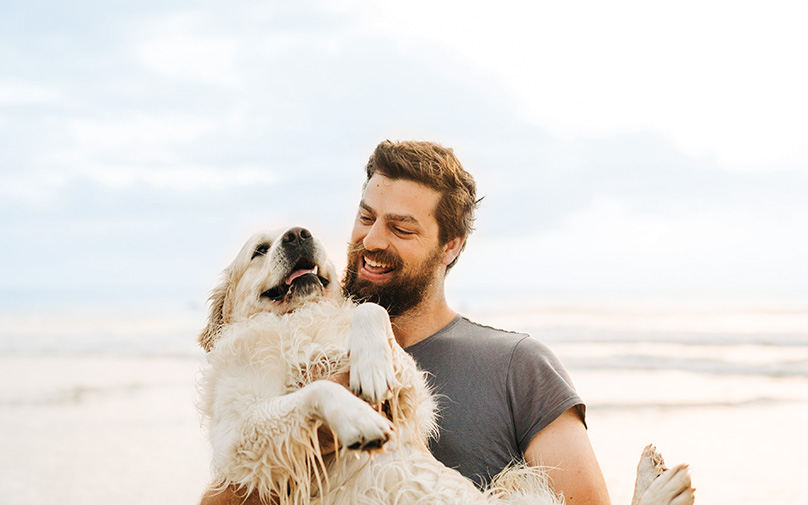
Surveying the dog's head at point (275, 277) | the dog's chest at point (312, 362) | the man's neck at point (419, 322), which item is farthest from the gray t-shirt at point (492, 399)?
the dog's head at point (275, 277)

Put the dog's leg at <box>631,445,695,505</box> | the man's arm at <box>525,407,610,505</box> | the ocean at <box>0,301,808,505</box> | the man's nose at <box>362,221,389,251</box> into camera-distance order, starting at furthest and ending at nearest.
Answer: the ocean at <box>0,301,808,505</box>
the man's nose at <box>362,221,389,251</box>
the man's arm at <box>525,407,610,505</box>
the dog's leg at <box>631,445,695,505</box>

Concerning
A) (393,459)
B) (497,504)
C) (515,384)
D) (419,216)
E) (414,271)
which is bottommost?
(497,504)

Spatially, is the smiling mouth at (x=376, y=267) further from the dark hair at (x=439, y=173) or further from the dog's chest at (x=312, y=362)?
the dog's chest at (x=312, y=362)

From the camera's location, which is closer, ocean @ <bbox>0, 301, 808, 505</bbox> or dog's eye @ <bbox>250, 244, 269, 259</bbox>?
dog's eye @ <bbox>250, 244, 269, 259</bbox>

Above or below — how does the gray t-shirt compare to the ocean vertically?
above

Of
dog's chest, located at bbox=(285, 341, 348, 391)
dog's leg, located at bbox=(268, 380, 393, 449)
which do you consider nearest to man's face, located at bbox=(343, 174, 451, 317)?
dog's chest, located at bbox=(285, 341, 348, 391)

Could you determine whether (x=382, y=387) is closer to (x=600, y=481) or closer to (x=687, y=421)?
(x=600, y=481)

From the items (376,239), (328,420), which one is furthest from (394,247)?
(328,420)

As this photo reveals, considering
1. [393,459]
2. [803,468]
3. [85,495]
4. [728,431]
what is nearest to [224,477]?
[393,459]

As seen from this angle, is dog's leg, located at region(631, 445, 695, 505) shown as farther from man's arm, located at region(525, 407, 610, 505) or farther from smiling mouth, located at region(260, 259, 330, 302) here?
Answer: smiling mouth, located at region(260, 259, 330, 302)

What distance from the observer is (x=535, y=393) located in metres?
3.32

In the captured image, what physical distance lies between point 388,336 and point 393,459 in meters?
0.54

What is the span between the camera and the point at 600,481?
318 centimetres

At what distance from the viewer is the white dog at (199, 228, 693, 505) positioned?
265 cm
